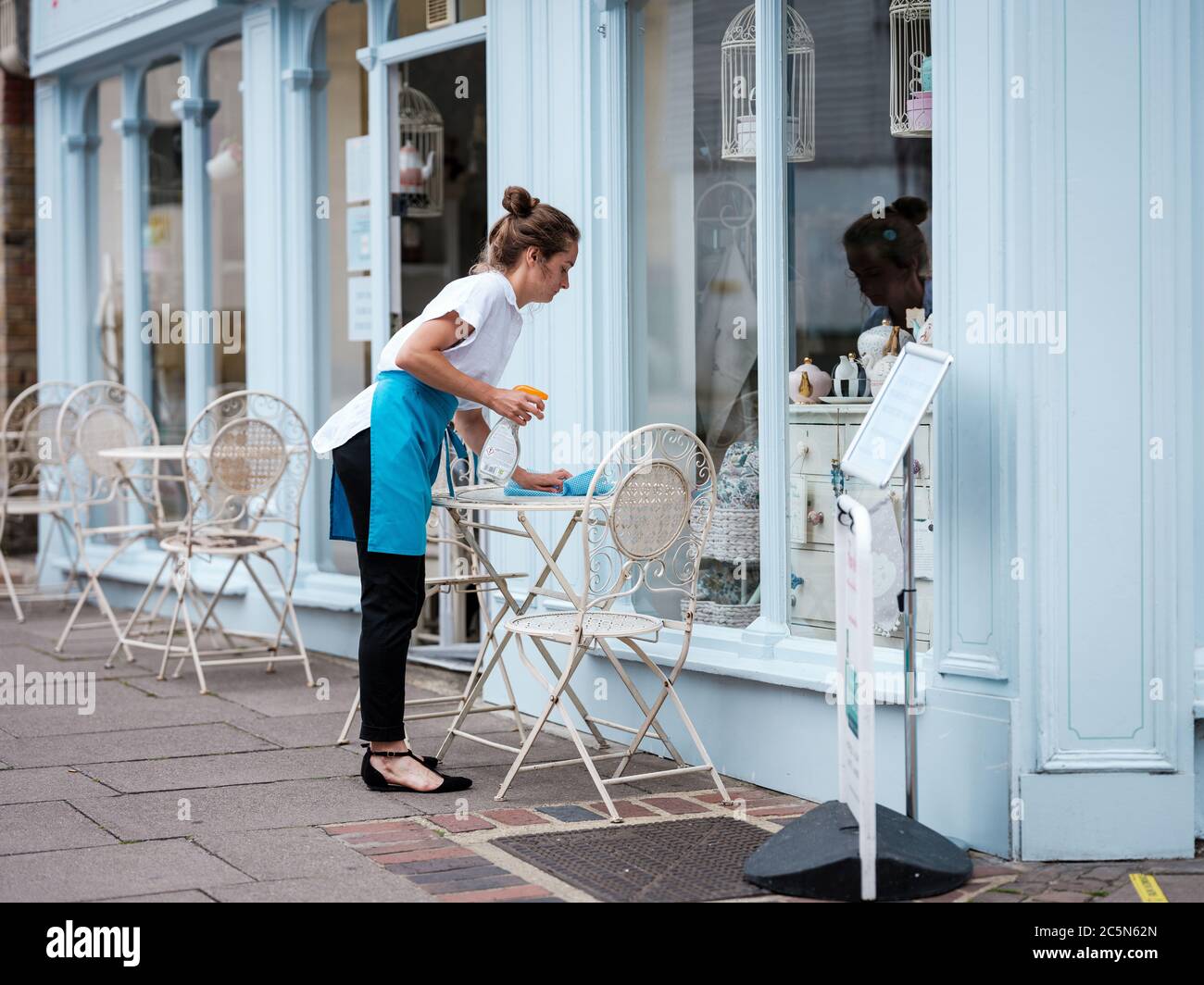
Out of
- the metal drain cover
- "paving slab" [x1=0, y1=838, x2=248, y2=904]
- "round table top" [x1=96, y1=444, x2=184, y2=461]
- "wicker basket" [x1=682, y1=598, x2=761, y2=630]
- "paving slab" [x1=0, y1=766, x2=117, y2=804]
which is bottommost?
the metal drain cover

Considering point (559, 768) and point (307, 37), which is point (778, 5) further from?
point (307, 37)

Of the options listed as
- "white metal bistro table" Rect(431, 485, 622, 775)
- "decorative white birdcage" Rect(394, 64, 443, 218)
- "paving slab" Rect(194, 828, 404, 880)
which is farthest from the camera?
"decorative white birdcage" Rect(394, 64, 443, 218)

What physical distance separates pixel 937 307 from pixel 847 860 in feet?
5.36

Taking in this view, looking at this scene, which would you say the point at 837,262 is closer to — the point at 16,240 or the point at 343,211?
the point at 343,211

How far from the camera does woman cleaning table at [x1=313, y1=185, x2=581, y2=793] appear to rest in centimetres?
493

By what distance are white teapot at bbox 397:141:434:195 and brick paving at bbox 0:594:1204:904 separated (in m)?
2.54

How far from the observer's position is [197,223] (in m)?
9.20

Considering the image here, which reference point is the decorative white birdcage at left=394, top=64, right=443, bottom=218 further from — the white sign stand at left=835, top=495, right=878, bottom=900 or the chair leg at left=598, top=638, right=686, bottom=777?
the white sign stand at left=835, top=495, right=878, bottom=900

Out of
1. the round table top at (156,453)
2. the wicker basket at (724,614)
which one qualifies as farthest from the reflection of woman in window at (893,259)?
the round table top at (156,453)

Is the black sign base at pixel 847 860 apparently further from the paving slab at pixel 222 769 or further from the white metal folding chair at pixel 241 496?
the white metal folding chair at pixel 241 496

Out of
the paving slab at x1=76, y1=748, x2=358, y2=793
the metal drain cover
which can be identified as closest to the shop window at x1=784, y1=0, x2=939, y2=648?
the metal drain cover

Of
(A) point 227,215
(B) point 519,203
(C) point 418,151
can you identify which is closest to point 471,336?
(B) point 519,203
